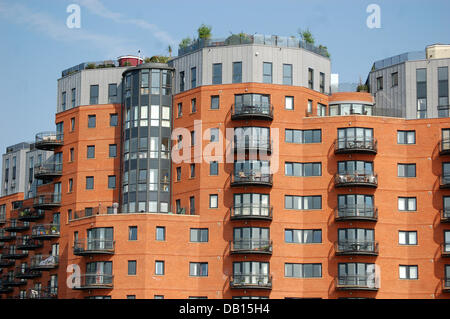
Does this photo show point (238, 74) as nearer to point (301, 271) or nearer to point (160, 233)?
point (160, 233)

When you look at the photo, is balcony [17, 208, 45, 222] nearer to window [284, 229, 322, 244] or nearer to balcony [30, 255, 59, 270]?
balcony [30, 255, 59, 270]

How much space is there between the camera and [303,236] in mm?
83875

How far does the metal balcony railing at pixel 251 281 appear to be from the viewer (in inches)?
3174

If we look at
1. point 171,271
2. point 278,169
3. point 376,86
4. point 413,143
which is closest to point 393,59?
point 376,86

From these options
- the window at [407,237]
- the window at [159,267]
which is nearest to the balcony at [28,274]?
the window at [159,267]

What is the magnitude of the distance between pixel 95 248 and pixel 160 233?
21.3 ft

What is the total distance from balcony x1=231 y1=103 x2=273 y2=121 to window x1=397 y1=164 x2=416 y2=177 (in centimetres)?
1344

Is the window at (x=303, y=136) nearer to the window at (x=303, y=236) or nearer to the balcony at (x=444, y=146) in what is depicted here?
the window at (x=303, y=236)

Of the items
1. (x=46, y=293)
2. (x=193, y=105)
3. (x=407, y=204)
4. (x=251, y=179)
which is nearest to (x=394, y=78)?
(x=407, y=204)

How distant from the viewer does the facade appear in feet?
270

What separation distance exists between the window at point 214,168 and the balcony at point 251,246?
6.91 meters

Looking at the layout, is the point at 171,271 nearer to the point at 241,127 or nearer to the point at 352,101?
the point at 241,127

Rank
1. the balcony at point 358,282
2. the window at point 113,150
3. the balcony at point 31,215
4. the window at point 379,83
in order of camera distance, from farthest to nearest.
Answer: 1. the balcony at point 31,215
2. the window at point 113,150
3. the window at point 379,83
4. the balcony at point 358,282
